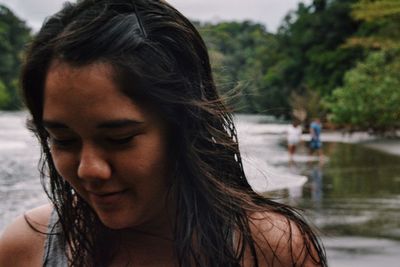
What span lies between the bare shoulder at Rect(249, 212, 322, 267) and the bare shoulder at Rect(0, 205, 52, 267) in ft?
1.37

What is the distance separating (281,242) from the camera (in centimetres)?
139

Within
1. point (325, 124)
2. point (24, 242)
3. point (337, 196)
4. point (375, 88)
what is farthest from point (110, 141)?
point (325, 124)

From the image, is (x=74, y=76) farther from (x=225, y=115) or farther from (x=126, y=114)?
(x=225, y=115)

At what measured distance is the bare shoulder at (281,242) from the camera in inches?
54.3

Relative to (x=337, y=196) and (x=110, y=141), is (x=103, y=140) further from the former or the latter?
(x=337, y=196)

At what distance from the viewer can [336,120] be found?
42656 mm

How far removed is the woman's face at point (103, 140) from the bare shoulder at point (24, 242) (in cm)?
17

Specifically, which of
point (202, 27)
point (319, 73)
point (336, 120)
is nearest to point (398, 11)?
point (336, 120)

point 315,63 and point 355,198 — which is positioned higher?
point 355,198

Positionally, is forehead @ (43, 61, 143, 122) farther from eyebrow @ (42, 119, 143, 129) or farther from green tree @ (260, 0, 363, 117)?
green tree @ (260, 0, 363, 117)

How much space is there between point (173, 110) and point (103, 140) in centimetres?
17

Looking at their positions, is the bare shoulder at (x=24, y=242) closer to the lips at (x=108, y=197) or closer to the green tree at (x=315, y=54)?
the lips at (x=108, y=197)

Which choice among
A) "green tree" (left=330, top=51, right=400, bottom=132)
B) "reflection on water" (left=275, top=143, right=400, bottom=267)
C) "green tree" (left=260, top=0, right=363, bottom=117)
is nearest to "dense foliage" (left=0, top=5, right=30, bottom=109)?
"green tree" (left=260, top=0, right=363, bottom=117)

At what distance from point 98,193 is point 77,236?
0.71 ft
